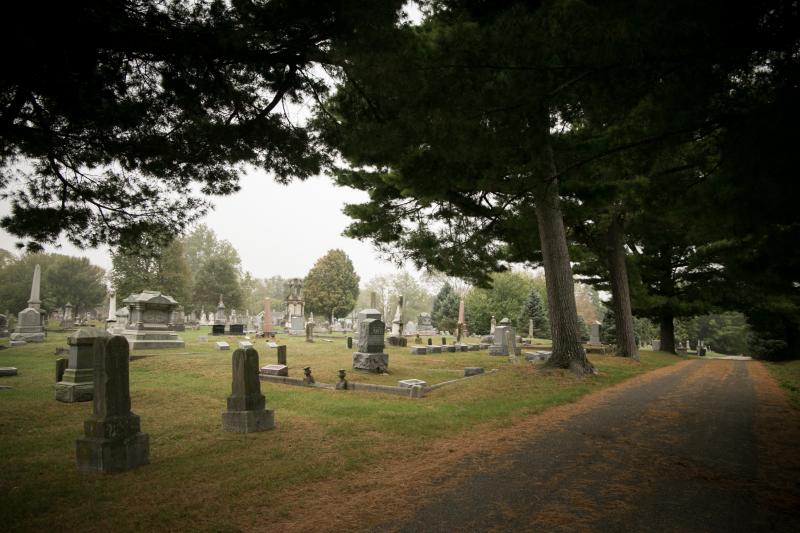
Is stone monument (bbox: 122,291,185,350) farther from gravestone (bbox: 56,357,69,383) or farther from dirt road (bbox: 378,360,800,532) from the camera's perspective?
dirt road (bbox: 378,360,800,532)

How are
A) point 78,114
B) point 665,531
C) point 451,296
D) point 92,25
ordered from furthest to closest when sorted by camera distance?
point 451,296, point 78,114, point 92,25, point 665,531

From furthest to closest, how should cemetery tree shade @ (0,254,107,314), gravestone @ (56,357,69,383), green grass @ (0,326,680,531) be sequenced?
cemetery tree shade @ (0,254,107,314) → gravestone @ (56,357,69,383) → green grass @ (0,326,680,531)

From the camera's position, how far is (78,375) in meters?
9.03

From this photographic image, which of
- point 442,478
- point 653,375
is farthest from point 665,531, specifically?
point 653,375

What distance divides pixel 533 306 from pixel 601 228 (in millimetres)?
25195

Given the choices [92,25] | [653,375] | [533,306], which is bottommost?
[653,375]

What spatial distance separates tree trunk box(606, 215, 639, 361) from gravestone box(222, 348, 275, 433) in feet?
49.9

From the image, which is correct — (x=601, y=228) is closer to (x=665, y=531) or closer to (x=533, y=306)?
(x=665, y=531)

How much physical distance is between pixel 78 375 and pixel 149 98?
6.72m

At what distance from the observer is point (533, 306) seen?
40.0 m

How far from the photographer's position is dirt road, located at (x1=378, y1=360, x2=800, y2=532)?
3.50 metres

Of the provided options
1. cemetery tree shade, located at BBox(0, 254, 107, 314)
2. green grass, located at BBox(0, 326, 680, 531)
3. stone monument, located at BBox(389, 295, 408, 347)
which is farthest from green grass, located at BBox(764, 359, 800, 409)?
cemetery tree shade, located at BBox(0, 254, 107, 314)

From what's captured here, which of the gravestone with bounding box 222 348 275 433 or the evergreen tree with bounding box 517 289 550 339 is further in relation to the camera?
the evergreen tree with bounding box 517 289 550 339

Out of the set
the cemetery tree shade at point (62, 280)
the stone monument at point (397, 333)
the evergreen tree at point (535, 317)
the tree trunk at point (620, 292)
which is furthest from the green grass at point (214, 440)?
the cemetery tree shade at point (62, 280)
